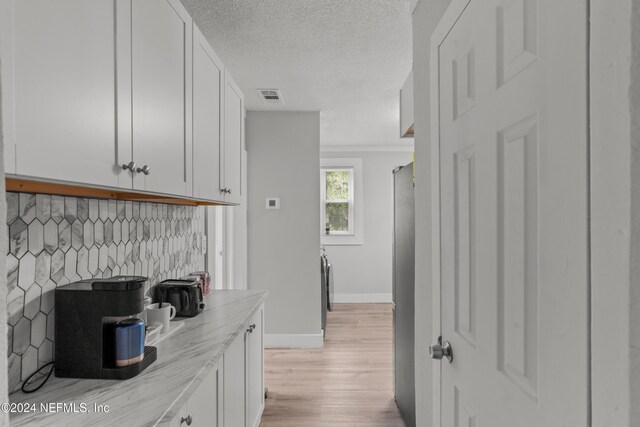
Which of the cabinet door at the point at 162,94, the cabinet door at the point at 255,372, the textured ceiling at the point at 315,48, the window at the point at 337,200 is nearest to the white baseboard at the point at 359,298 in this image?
the window at the point at 337,200

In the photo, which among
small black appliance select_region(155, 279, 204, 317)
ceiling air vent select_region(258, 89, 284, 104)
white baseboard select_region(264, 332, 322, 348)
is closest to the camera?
small black appliance select_region(155, 279, 204, 317)

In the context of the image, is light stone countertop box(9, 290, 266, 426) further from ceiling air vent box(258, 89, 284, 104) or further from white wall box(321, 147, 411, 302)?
white wall box(321, 147, 411, 302)

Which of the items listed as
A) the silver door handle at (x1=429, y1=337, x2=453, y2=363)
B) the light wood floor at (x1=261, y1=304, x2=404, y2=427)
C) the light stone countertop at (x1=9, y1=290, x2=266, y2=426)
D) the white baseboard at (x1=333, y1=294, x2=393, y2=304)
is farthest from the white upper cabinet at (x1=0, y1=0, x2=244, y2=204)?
the white baseboard at (x1=333, y1=294, x2=393, y2=304)

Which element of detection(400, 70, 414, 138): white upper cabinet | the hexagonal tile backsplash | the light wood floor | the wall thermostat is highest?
detection(400, 70, 414, 138): white upper cabinet

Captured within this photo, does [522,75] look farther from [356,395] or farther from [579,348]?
[356,395]

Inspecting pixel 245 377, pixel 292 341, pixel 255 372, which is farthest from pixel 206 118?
pixel 292 341

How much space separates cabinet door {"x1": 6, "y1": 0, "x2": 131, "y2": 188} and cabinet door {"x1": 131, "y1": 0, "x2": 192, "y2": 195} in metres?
0.10

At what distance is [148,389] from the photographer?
1137 millimetres

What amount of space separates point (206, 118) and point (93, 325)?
109 centimetres

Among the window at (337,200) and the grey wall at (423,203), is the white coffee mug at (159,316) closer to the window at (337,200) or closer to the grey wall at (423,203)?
the grey wall at (423,203)

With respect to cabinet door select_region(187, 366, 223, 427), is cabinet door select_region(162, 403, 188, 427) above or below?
above

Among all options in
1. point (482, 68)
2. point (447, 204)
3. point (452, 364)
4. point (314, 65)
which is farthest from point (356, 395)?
point (482, 68)

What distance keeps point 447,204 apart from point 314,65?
1911 mm

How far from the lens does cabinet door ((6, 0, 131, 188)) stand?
2.61 feet
